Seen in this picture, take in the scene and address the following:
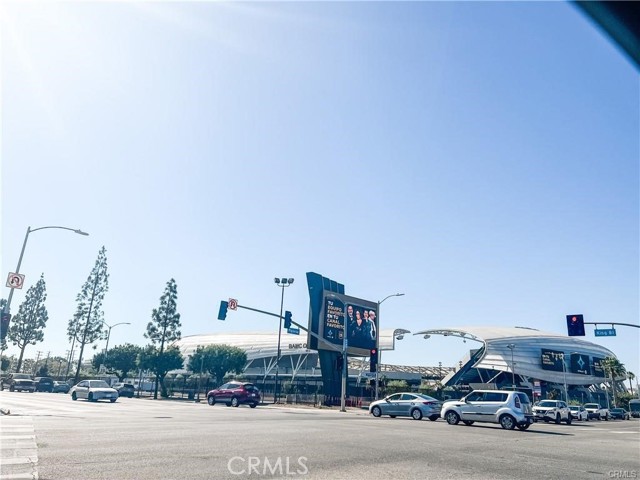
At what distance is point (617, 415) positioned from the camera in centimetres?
5928

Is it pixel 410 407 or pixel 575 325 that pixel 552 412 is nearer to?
pixel 575 325

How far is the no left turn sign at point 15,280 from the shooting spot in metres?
22.5

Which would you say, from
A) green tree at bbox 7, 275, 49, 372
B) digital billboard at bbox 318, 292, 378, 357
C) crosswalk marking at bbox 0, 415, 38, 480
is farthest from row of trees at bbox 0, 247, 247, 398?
crosswalk marking at bbox 0, 415, 38, 480

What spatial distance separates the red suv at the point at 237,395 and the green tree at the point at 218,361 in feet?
157

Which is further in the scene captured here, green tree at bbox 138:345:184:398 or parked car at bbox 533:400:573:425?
green tree at bbox 138:345:184:398

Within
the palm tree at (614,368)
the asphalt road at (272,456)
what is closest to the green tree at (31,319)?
the asphalt road at (272,456)

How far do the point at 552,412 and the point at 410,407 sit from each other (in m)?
16.5

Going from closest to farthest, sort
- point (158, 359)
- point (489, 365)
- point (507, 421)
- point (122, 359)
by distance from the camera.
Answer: point (507, 421) < point (158, 359) < point (122, 359) < point (489, 365)

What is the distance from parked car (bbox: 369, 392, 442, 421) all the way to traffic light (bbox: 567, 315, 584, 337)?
31.3 ft

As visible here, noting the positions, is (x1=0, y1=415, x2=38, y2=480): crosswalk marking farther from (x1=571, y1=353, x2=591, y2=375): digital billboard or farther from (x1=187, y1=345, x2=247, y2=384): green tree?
(x1=571, y1=353, x2=591, y2=375): digital billboard

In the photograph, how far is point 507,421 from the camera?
68.7ft

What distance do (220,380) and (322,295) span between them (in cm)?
4632

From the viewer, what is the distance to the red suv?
34188mm

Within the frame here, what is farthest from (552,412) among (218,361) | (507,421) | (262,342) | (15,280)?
(262,342)
